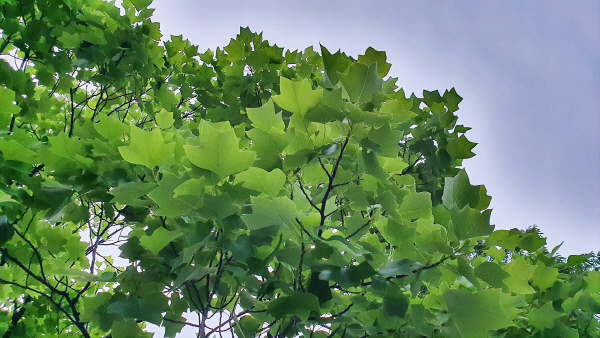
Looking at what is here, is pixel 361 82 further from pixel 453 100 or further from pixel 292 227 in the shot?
pixel 453 100

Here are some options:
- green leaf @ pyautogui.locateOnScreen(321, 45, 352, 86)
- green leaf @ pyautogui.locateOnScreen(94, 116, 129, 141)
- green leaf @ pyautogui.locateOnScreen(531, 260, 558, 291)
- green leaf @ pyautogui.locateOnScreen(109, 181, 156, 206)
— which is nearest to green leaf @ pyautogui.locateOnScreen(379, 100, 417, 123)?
green leaf @ pyautogui.locateOnScreen(321, 45, 352, 86)

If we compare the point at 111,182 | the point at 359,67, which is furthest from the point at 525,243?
the point at 111,182

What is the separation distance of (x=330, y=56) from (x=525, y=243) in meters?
0.75

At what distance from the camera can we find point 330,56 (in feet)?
3.58

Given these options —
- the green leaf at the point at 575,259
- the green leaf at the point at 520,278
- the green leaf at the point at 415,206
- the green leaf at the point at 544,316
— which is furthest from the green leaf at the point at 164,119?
the green leaf at the point at 575,259

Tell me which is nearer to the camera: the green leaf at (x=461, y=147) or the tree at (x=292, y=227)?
the tree at (x=292, y=227)

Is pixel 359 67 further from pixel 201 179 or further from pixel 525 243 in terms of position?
pixel 525 243

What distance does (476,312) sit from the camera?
3.17 feet

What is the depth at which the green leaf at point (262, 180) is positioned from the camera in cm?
91

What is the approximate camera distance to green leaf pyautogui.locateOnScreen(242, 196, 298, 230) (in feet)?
2.72

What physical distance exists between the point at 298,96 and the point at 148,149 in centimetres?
37

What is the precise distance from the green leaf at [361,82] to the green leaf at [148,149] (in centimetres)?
43

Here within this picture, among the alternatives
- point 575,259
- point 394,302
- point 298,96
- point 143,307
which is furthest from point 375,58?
point 575,259

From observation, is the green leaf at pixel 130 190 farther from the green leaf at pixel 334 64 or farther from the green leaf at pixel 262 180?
the green leaf at pixel 334 64
